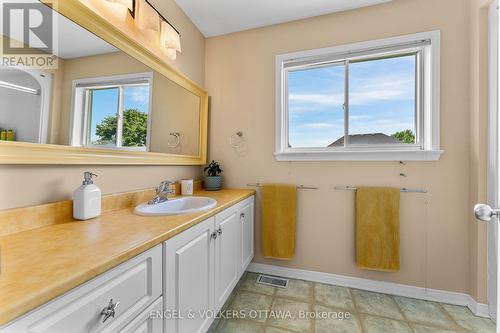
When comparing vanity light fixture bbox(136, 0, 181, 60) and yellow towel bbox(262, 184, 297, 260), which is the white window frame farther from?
vanity light fixture bbox(136, 0, 181, 60)

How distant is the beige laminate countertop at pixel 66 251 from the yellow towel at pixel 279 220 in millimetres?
1050

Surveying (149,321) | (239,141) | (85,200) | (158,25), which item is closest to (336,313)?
(149,321)

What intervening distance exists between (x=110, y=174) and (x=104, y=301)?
833 millimetres

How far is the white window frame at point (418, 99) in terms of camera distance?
1.69m

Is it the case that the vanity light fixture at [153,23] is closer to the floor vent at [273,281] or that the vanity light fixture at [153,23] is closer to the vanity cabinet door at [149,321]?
the vanity cabinet door at [149,321]

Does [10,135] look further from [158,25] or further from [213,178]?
[213,178]

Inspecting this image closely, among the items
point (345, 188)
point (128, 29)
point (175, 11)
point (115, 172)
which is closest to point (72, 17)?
point (128, 29)

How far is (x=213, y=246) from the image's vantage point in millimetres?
1291

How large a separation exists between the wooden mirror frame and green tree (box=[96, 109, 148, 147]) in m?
0.07

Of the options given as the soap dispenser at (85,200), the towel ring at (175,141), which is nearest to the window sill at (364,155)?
the towel ring at (175,141)

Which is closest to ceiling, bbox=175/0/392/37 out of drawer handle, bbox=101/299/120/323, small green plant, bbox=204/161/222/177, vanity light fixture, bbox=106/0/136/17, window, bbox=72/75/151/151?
vanity light fixture, bbox=106/0/136/17

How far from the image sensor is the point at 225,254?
1461mm

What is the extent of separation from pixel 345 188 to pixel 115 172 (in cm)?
177

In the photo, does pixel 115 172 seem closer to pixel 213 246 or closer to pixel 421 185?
pixel 213 246
